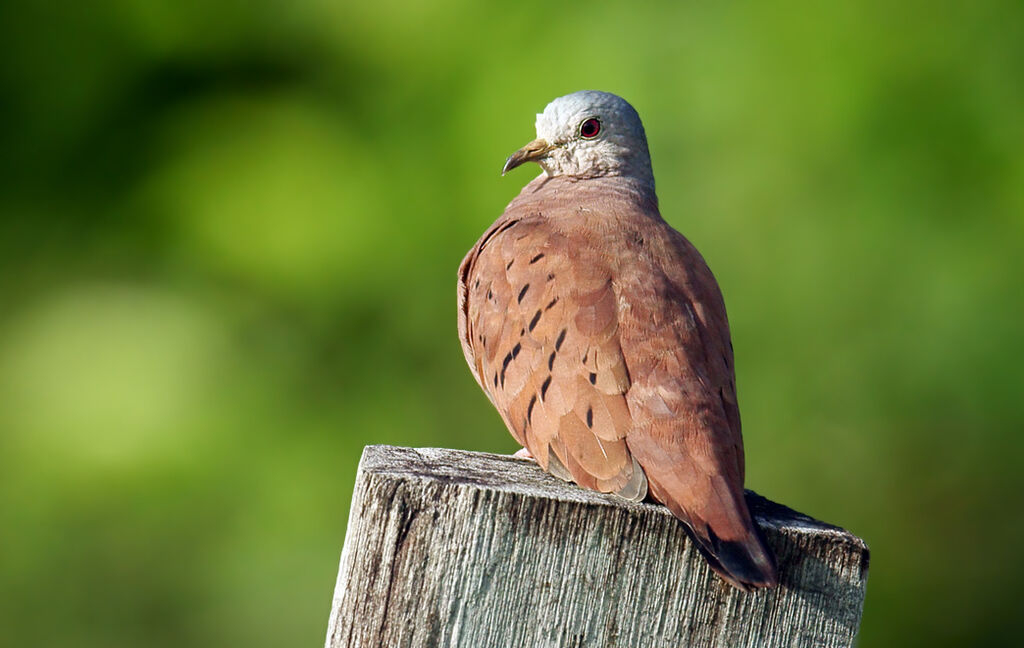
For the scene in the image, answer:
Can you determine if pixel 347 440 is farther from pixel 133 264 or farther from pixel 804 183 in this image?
pixel 804 183

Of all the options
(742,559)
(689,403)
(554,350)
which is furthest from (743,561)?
(554,350)

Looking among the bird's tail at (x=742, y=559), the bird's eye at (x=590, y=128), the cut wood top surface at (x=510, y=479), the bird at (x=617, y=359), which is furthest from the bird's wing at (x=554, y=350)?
the bird's eye at (x=590, y=128)

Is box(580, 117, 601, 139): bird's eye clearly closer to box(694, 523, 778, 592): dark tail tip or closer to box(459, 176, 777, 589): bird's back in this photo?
box(459, 176, 777, 589): bird's back

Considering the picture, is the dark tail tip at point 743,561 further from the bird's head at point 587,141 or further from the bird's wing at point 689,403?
the bird's head at point 587,141

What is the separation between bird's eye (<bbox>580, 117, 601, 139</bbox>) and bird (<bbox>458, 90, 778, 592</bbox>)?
52 centimetres

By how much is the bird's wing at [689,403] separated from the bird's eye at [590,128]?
103 centimetres

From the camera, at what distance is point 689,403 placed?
8.29 feet

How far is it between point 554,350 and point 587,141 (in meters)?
1.45

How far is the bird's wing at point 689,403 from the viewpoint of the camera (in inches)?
81.6

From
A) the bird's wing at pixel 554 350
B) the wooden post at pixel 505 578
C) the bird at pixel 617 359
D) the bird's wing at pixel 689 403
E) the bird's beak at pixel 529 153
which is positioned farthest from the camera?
the bird's beak at pixel 529 153

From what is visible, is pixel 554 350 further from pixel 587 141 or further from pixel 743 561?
pixel 587 141

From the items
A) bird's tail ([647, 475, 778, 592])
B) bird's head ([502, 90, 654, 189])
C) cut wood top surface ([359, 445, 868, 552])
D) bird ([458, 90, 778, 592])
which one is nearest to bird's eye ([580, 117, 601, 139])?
bird's head ([502, 90, 654, 189])

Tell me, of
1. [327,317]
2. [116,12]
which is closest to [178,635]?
[327,317]

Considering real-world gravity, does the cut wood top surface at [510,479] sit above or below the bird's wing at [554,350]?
below
